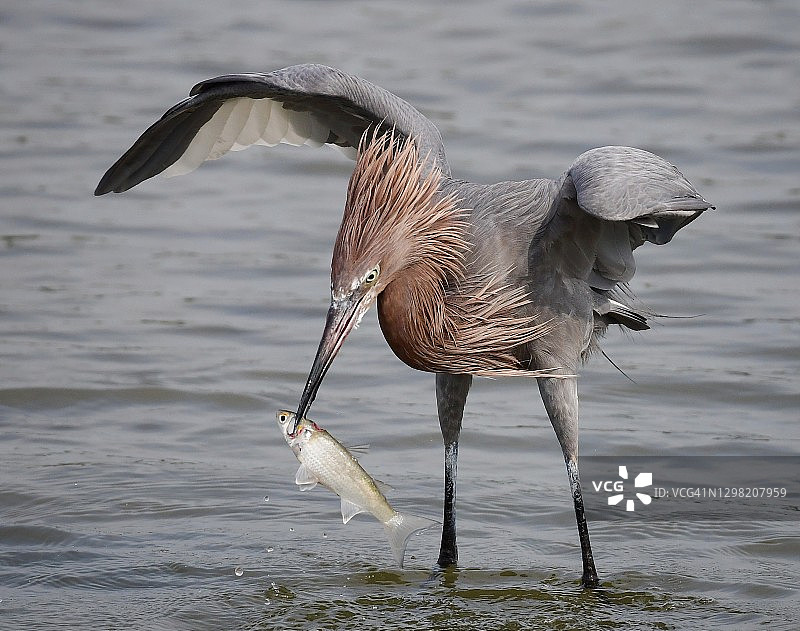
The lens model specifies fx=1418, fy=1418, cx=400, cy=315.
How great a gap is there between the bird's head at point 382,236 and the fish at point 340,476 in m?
0.14

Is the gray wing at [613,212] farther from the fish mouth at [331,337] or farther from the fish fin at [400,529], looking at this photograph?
the fish fin at [400,529]

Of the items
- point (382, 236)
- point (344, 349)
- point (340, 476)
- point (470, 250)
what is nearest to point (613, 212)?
point (470, 250)

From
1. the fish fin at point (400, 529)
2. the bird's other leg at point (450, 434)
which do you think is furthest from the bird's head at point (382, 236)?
the bird's other leg at point (450, 434)

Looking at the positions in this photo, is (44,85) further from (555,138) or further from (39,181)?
(555,138)

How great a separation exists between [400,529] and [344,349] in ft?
13.2

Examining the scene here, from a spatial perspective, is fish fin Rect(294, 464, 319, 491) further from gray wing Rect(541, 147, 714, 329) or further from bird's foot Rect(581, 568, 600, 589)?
gray wing Rect(541, 147, 714, 329)

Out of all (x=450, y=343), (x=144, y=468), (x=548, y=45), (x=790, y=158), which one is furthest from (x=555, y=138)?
(x=450, y=343)

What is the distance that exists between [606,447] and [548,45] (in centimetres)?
996

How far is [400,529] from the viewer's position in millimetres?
5754

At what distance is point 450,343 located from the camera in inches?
236

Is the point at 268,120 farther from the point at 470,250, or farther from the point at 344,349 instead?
the point at 344,349

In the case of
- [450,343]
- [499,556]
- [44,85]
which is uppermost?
[44,85]

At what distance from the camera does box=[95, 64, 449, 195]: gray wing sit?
6.34 metres

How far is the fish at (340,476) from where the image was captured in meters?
5.57
